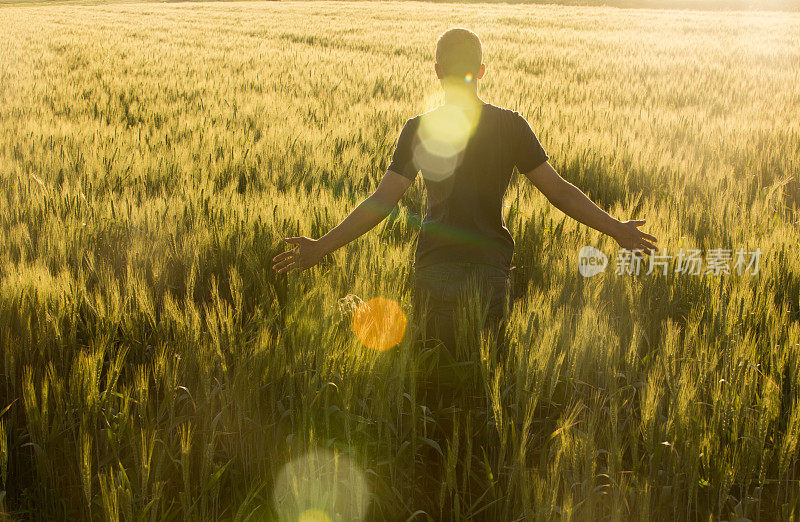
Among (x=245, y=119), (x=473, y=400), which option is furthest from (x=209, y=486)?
(x=245, y=119)

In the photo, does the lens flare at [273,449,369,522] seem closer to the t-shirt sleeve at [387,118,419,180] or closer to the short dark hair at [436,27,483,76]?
the t-shirt sleeve at [387,118,419,180]

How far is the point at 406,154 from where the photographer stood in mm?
2178

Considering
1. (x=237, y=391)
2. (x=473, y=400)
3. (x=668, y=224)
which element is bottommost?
(x=473, y=400)

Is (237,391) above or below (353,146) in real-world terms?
below

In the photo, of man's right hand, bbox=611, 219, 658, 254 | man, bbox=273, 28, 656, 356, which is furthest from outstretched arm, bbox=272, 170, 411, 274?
man's right hand, bbox=611, 219, 658, 254

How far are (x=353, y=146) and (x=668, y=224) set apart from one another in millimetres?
2390

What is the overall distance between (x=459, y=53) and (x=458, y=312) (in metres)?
0.82

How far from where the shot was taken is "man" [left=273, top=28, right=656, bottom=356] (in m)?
2.03

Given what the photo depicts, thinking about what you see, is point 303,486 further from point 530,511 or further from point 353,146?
point 353,146

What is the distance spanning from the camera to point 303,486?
1184 mm

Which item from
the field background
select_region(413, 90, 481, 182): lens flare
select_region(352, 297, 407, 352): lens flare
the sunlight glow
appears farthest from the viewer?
select_region(413, 90, 481, 182): lens flare

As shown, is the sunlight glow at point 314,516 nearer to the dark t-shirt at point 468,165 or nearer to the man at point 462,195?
the man at point 462,195

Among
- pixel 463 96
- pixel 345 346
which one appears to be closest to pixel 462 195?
pixel 463 96

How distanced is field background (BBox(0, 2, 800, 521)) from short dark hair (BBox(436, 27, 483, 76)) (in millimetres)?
674
